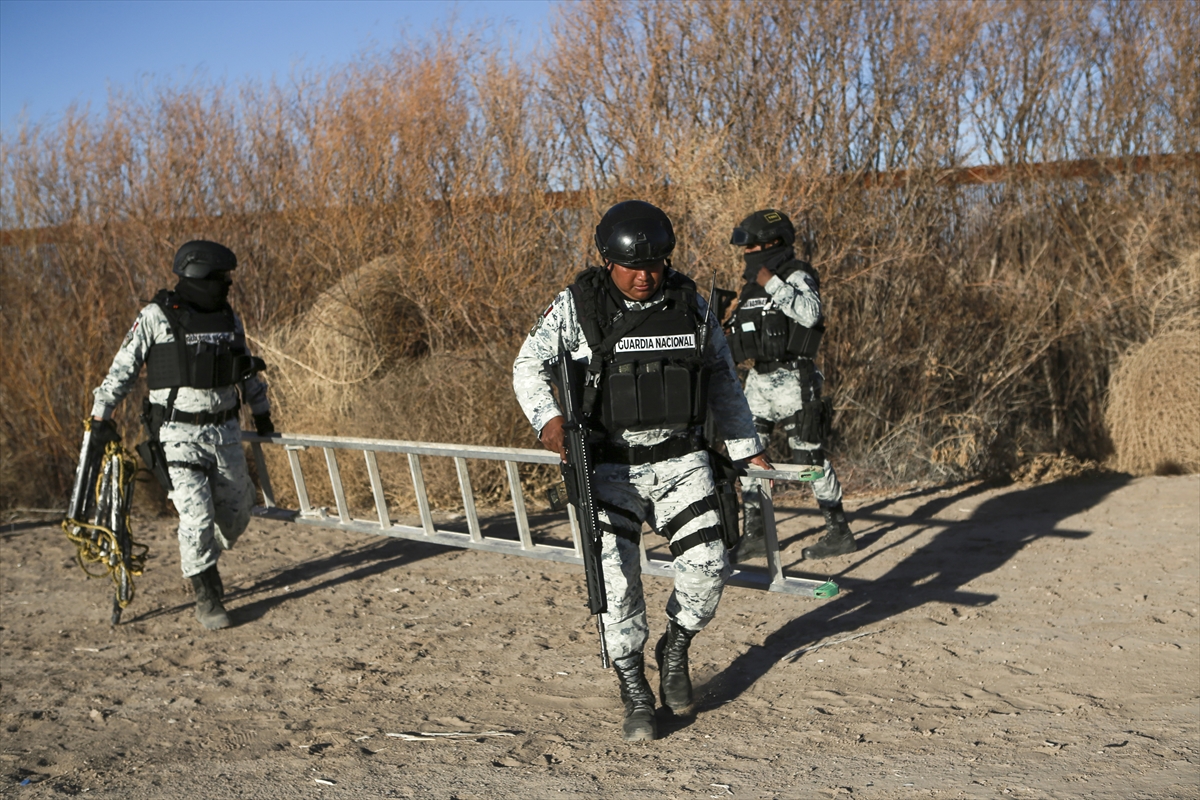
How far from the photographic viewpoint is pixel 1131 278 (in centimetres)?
990

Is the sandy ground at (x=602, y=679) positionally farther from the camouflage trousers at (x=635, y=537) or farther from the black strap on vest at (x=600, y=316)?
the black strap on vest at (x=600, y=316)

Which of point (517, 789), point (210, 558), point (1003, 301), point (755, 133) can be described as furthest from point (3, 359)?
point (1003, 301)

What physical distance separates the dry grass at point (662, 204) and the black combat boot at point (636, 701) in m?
4.25

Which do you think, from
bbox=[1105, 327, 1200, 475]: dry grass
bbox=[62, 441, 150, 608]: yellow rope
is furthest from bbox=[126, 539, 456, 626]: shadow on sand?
bbox=[1105, 327, 1200, 475]: dry grass

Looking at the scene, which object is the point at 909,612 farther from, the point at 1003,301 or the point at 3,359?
the point at 3,359

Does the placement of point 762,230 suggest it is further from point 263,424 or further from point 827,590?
point 263,424

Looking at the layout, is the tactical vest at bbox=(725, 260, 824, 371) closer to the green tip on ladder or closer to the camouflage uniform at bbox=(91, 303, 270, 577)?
the green tip on ladder

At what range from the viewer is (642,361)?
3.64 m

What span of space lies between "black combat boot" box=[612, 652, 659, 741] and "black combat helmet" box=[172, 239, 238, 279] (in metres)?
3.04

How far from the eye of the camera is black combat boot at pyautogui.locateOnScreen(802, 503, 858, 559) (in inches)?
243

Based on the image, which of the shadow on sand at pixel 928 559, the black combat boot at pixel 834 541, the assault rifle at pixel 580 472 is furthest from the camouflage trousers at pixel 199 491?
the black combat boot at pixel 834 541

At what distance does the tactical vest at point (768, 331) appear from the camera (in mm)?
5836

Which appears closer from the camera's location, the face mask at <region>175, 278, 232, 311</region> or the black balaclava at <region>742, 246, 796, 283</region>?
the face mask at <region>175, 278, 232, 311</region>

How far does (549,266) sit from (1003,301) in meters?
4.28
